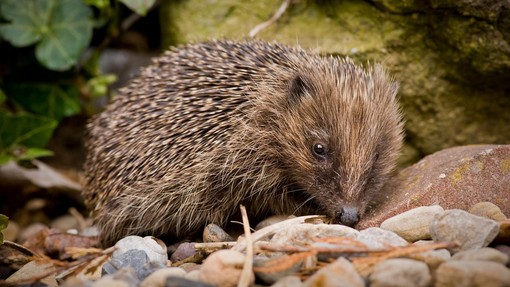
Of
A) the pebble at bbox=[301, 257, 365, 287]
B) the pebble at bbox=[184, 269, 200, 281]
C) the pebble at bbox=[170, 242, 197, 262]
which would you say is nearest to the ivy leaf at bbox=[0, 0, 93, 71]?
the pebble at bbox=[170, 242, 197, 262]

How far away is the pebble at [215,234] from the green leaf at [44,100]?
2.53m

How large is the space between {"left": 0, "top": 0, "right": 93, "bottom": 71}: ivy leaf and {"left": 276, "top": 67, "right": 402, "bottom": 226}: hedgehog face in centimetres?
240

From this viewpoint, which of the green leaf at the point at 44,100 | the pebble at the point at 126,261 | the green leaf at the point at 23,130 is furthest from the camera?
the green leaf at the point at 44,100

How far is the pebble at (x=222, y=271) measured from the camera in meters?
3.15

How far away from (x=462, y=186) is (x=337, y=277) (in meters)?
1.51

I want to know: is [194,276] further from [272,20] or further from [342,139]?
Result: [272,20]

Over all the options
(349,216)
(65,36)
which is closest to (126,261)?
(349,216)

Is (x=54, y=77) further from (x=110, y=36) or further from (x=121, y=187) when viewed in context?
(x=121, y=187)

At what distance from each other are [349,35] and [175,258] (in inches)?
96.9

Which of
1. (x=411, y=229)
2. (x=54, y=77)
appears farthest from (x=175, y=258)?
(x=54, y=77)

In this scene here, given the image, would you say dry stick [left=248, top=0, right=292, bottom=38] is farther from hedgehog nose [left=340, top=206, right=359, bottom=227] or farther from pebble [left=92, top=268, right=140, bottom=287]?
pebble [left=92, top=268, right=140, bottom=287]

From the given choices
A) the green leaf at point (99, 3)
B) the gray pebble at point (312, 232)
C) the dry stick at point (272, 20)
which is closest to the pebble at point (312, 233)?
the gray pebble at point (312, 232)

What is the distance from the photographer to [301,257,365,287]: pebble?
2822 mm

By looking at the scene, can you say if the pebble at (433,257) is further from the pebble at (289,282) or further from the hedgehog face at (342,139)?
the hedgehog face at (342,139)
